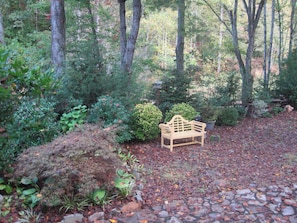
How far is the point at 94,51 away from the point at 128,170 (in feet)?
7.69

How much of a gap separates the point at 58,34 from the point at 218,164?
380cm

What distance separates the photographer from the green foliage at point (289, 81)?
866cm

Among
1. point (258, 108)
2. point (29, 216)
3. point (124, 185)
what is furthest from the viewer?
point (258, 108)

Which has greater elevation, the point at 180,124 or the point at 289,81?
the point at 289,81

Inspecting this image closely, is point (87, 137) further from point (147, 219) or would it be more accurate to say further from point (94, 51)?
point (94, 51)

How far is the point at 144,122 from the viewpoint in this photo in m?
5.08

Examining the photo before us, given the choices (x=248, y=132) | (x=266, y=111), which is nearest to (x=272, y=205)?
(x=248, y=132)

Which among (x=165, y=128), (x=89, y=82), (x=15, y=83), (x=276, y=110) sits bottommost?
(x=276, y=110)

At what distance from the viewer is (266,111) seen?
8055mm

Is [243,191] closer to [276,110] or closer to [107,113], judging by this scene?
[107,113]

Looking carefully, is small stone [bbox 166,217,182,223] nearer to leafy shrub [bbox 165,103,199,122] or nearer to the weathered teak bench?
the weathered teak bench

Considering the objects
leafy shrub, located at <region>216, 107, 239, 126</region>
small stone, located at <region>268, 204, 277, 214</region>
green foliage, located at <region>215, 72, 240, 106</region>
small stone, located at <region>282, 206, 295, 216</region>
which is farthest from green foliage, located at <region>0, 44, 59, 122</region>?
green foliage, located at <region>215, 72, 240, 106</region>

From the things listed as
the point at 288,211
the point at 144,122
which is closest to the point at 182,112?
the point at 144,122

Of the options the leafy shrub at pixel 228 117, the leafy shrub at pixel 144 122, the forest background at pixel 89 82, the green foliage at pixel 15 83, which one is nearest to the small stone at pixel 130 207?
the forest background at pixel 89 82
